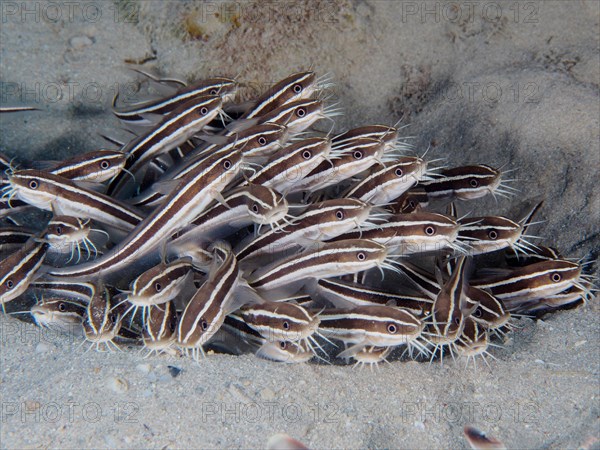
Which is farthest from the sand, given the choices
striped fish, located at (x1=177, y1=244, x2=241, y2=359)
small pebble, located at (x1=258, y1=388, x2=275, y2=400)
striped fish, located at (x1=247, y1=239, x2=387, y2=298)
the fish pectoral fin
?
striped fish, located at (x1=247, y1=239, x2=387, y2=298)

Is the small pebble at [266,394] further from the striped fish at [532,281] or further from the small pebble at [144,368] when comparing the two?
the striped fish at [532,281]

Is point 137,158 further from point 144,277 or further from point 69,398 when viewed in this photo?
point 69,398

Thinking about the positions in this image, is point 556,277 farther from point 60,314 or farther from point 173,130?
point 60,314

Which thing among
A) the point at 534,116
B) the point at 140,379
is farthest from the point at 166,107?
the point at 534,116

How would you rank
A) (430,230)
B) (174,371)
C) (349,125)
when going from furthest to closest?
(349,125) < (430,230) < (174,371)

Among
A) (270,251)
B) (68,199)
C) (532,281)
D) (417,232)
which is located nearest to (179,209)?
(270,251)

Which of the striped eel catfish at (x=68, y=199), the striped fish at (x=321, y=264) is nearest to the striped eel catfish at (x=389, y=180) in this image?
the striped fish at (x=321, y=264)

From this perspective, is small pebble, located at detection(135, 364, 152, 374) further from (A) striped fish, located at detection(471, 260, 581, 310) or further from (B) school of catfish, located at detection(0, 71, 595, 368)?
(A) striped fish, located at detection(471, 260, 581, 310)
